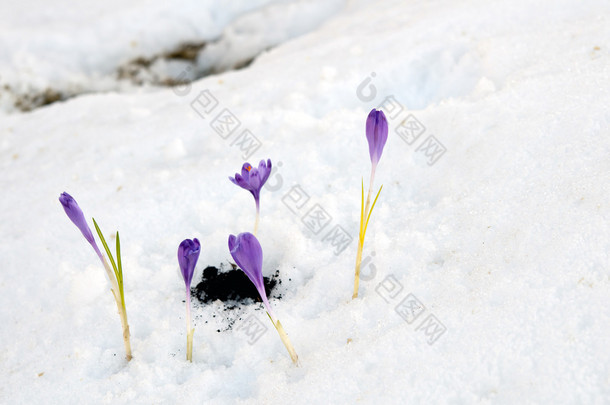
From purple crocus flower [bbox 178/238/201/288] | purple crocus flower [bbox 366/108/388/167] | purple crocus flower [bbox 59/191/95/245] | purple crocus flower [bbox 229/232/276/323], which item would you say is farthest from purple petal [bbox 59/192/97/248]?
purple crocus flower [bbox 366/108/388/167]

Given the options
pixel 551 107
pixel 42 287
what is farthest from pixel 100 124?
pixel 551 107

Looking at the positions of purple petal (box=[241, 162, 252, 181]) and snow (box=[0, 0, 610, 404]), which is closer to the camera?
snow (box=[0, 0, 610, 404])

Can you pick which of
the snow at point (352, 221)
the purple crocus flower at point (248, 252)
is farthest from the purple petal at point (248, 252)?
the snow at point (352, 221)

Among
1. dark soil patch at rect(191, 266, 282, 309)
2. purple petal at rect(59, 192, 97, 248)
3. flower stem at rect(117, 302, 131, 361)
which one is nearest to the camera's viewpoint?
purple petal at rect(59, 192, 97, 248)

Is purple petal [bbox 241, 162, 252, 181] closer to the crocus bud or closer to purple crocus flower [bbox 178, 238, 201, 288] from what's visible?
the crocus bud

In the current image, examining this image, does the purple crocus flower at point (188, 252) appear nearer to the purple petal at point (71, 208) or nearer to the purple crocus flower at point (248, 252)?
the purple crocus flower at point (248, 252)

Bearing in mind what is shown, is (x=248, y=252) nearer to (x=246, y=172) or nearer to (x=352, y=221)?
(x=246, y=172)

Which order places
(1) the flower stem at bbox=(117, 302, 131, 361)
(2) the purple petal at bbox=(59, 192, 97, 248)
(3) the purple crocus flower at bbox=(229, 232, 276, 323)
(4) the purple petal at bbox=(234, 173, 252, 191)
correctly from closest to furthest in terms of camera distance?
(3) the purple crocus flower at bbox=(229, 232, 276, 323), (2) the purple petal at bbox=(59, 192, 97, 248), (1) the flower stem at bbox=(117, 302, 131, 361), (4) the purple petal at bbox=(234, 173, 252, 191)

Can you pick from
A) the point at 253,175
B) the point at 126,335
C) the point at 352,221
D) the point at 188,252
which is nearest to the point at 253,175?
the point at 253,175
